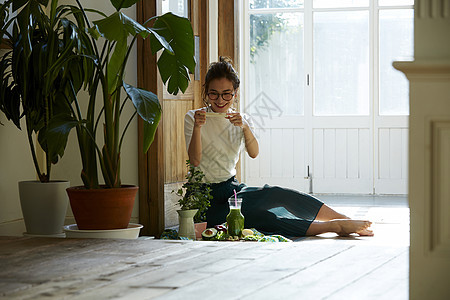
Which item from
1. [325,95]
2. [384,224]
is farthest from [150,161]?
[325,95]

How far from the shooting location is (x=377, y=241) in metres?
3.54

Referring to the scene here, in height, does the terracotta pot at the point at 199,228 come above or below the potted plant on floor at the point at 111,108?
below

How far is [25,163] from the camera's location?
3744 millimetres

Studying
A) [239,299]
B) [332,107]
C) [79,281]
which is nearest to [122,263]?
[79,281]

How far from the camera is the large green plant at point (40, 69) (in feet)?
10.1

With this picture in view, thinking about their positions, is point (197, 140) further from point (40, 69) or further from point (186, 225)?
point (40, 69)

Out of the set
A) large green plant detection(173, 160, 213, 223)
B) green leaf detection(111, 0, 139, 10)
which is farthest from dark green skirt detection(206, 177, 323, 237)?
green leaf detection(111, 0, 139, 10)

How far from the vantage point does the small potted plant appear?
11.7 ft

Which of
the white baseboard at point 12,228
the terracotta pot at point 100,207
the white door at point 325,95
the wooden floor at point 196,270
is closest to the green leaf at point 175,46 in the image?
the terracotta pot at point 100,207

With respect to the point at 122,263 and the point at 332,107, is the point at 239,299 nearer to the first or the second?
the point at 122,263

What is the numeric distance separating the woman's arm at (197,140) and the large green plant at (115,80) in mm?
365

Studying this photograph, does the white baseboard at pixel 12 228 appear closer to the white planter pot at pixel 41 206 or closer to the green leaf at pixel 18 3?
the white planter pot at pixel 41 206

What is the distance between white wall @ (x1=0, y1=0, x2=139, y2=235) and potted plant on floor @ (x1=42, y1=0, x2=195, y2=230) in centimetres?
56

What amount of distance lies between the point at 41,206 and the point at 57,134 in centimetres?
48
